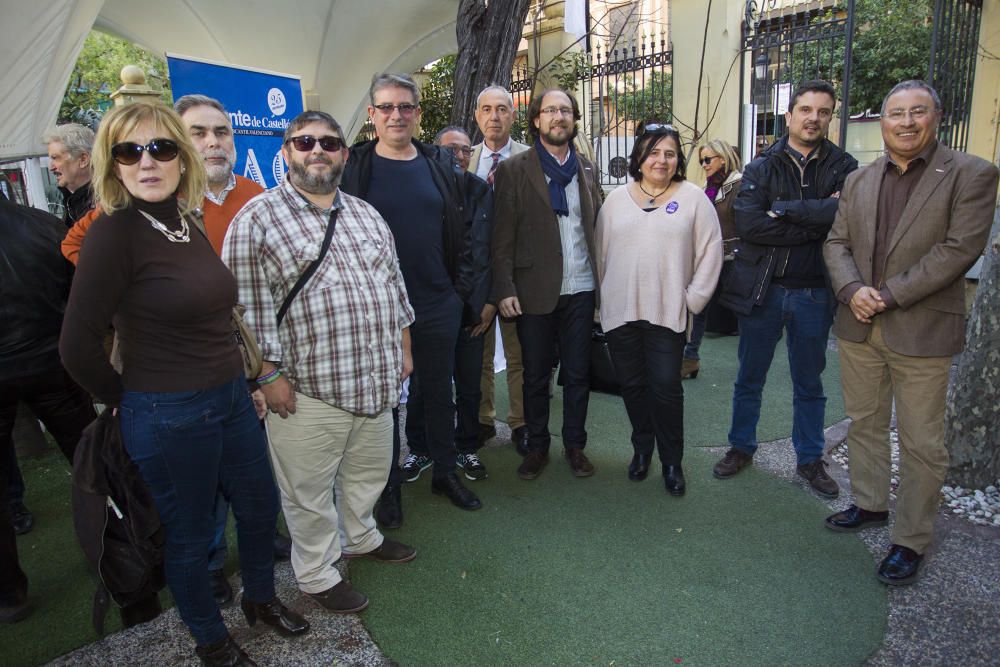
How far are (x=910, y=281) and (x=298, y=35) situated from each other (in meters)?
7.60

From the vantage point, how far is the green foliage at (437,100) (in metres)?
10.4

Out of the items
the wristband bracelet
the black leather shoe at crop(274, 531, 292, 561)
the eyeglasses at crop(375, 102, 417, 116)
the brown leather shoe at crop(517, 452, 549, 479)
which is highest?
the eyeglasses at crop(375, 102, 417, 116)

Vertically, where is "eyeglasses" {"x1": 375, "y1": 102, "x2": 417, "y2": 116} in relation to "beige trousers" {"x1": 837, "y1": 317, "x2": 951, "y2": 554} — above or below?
above

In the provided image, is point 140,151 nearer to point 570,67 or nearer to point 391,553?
point 391,553

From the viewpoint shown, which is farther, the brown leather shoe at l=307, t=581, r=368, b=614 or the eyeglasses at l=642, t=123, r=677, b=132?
the eyeglasses at l=642, t=123, r=677, b=132

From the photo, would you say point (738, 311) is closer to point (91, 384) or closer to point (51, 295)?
point (91, 384)

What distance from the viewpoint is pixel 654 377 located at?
11.9 feet

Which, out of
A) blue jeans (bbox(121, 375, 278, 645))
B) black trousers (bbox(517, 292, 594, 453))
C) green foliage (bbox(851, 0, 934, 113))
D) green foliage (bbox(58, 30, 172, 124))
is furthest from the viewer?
green foliage (bbox(58, 30, 172, 124))

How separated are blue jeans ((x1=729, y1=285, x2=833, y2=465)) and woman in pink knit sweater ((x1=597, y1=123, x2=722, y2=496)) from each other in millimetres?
451

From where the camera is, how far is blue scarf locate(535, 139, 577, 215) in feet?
11.9

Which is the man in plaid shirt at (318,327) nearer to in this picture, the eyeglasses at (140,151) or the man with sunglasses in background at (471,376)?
the eyeglasses at (140,151)

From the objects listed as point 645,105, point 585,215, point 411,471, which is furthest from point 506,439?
point 645,105

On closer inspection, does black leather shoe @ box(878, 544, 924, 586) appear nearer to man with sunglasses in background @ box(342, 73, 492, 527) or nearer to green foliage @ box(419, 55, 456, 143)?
man with sunglasses in background @ box(342, 73, 492, 527)

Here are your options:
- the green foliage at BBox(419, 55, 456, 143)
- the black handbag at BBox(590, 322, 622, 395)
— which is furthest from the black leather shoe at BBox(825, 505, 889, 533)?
the green foliage at BBox(419, 55, 456, 143)
